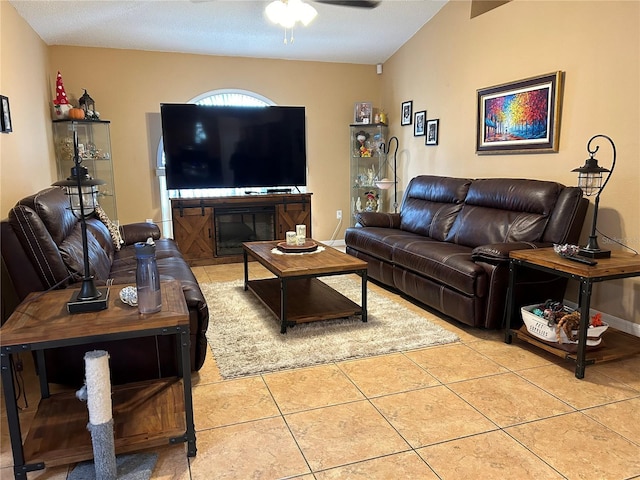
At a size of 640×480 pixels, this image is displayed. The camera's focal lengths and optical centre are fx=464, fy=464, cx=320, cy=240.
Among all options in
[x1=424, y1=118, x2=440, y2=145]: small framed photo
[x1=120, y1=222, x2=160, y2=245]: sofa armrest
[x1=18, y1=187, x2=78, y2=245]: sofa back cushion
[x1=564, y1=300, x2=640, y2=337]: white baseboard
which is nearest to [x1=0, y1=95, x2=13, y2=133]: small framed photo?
[x1=18, y1=187, x2=78, y2=245]: sofa back cushion

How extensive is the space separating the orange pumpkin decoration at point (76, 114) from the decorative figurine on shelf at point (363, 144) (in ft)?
10.5

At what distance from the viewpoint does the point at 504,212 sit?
3.72 meters

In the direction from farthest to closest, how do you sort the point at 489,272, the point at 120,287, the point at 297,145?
the point at 297,145, the point at 489,272, the point at 120,287

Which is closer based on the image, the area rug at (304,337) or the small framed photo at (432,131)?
the area rug at (304,337)

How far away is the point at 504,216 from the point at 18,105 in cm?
385

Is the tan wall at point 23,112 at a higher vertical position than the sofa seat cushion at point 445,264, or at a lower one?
higher

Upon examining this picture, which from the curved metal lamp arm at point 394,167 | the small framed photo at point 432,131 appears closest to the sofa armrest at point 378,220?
the curved metal lamp arm at point 394,167

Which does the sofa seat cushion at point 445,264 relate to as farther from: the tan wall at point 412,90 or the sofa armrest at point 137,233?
the sofa armrest at point 137,233

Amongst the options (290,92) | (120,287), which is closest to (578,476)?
(120,287)

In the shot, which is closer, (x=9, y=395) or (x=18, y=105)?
(x=9, y=395)

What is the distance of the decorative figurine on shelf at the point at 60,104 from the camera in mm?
4699

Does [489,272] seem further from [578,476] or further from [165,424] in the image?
[165,424]

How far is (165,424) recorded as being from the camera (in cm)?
189

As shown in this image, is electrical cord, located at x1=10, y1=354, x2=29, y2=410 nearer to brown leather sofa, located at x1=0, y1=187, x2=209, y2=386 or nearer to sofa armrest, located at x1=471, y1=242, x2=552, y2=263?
brown leather sofa, located at x1=0, y1=187, x2=209, y2=386
